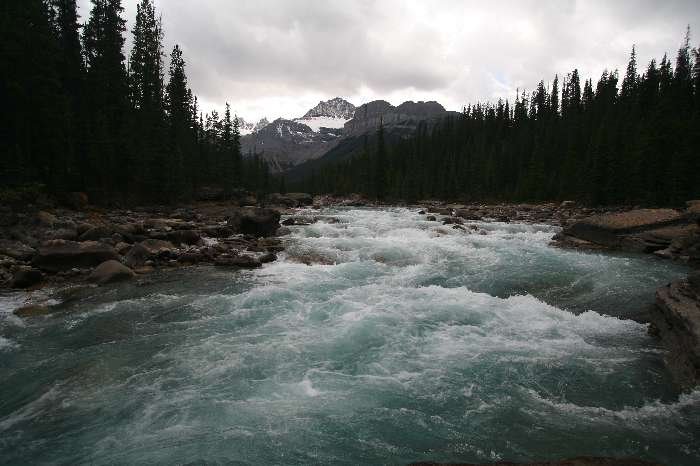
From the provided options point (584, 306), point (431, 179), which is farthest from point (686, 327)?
point (431, 179)

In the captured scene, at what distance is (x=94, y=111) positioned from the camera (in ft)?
114

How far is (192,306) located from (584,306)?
12.3 m

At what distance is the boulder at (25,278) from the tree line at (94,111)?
47.6ft

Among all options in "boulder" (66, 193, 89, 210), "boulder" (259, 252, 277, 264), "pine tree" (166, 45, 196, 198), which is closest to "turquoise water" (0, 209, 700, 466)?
"boulder" (259, 252, 277, 264)

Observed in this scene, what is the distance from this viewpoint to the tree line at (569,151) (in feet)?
144

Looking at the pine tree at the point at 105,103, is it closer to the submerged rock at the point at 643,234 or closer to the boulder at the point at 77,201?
the boulder at the point at 77,201

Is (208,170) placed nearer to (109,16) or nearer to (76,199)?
(109,16)

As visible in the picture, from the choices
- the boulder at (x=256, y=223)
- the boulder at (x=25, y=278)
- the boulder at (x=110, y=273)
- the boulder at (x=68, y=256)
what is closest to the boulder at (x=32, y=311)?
the boulder at (x=110, y=273)

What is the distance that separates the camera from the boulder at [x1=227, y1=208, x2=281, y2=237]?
82.2 ft

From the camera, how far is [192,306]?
12.4 m

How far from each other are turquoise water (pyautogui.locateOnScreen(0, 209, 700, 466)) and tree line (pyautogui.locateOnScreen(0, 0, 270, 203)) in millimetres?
20979

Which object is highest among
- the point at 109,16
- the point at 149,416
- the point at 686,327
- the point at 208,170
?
the point at 109,16

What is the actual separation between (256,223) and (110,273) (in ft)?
35.7

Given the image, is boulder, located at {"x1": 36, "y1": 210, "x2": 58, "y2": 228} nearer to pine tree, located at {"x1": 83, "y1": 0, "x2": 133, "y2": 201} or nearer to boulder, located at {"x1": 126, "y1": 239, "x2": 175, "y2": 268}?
boulder, located at {"x1": 126, "y1": 239, "x2": 175, "y2": 268}
